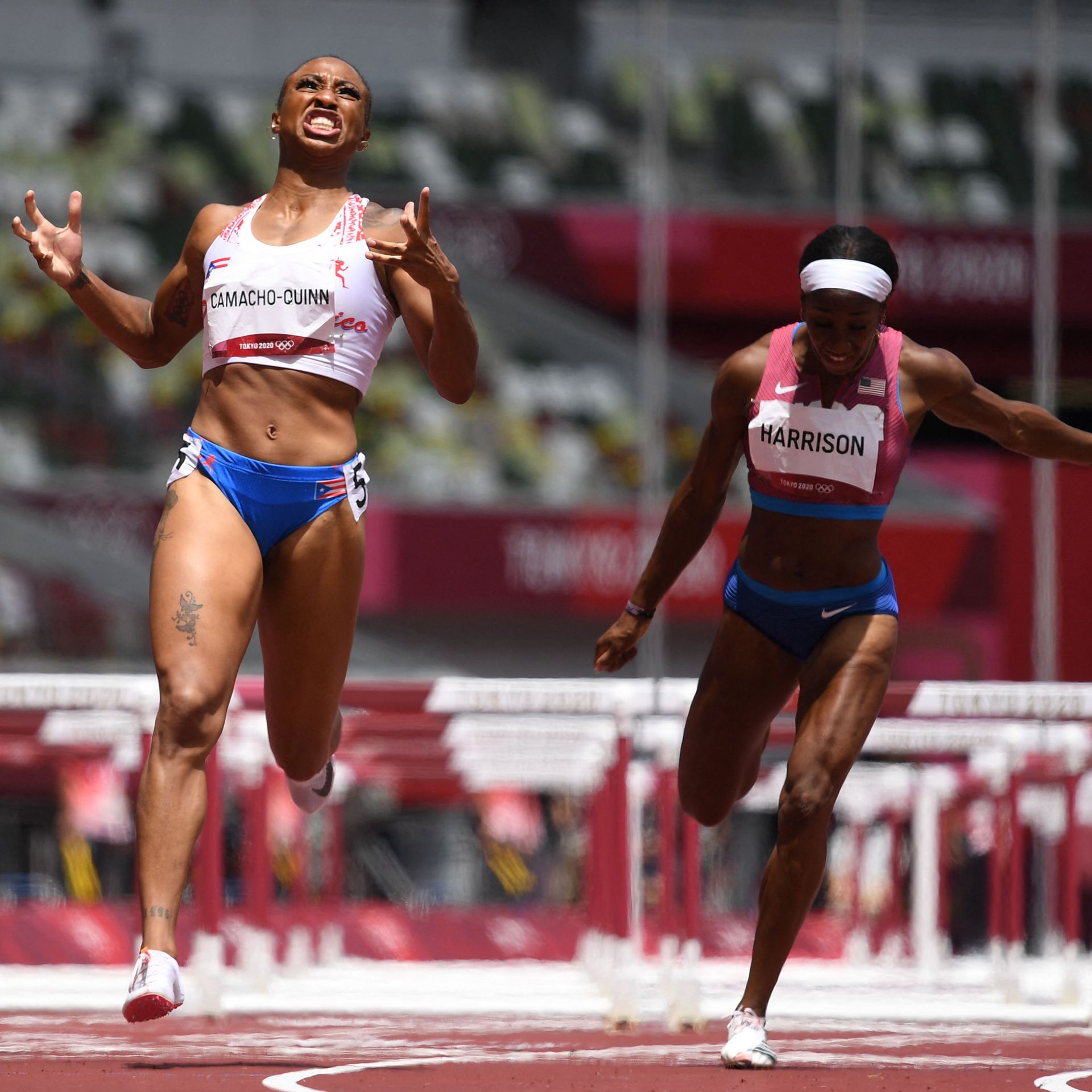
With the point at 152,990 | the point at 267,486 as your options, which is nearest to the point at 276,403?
the point at 267,486

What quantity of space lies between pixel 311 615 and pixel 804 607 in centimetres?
117

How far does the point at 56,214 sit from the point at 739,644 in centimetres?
1718

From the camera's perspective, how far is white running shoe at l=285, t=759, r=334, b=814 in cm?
548

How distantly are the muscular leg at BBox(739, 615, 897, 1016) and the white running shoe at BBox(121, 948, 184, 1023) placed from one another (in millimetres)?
1341

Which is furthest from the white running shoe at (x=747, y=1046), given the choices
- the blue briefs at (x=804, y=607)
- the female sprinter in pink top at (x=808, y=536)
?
the blue briefs at (x=804, y=607)

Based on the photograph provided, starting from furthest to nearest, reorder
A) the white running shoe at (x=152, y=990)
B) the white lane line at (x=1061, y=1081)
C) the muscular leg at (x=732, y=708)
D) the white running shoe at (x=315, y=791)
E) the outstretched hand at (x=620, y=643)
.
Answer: the white running shoe at (x=315, y=791)
the outstretched hand at (x=620, y=643)
the muscular leg at (x=732, y=708)
the white lane line at (x=1061, y=1081)
the white running shoe at (x=152, y=990)

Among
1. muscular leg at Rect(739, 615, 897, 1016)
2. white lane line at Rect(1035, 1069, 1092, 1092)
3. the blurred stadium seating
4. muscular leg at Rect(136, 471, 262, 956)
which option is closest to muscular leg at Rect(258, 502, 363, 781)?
muscular leg at Rect(136, 471, 262, 956)

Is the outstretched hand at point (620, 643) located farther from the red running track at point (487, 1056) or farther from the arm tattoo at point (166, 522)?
the arm tattoo at point (166, 522)

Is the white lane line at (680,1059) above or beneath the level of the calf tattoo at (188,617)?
beneath

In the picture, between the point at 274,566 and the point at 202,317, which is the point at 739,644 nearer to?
the point at 274,566

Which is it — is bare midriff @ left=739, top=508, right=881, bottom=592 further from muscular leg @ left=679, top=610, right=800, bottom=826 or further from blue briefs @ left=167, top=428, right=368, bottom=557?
blue briefs @ left=167, top=428, right=368, bottom=557

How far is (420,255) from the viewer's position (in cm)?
441

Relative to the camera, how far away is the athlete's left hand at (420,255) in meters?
4.38

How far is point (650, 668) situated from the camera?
1941cm
